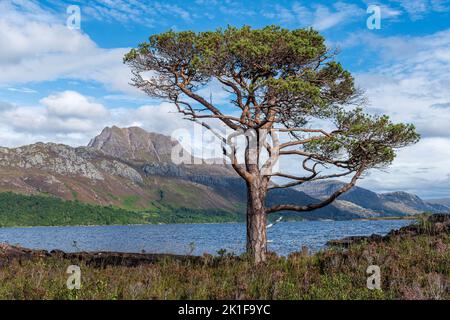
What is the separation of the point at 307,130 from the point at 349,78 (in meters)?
3.16

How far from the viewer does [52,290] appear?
10516 millimetres

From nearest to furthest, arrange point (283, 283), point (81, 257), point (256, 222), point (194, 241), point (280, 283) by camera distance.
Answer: point (280, 283), point (283, 283), point (256, 222), point (81, 257), point (194, 241)

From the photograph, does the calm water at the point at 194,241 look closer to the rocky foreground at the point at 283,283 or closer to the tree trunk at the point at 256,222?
the tree trunk at the point at 256,222

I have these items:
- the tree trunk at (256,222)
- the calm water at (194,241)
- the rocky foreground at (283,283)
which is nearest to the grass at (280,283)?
the rocky foreground at (283,283)

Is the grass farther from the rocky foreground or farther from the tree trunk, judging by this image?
the tree trunk

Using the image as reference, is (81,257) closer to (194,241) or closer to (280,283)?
(280,283)

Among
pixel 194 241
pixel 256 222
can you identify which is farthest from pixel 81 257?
pixel 194 241

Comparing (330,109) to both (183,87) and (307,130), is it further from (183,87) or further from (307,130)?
(183,87)

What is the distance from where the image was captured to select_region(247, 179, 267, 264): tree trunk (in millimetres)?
18625

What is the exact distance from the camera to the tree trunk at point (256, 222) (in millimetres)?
18625

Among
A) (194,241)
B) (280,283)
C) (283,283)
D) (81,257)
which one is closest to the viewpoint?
(280,283)

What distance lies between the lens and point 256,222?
18.8 meters

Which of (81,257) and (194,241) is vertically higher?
(81,257)
